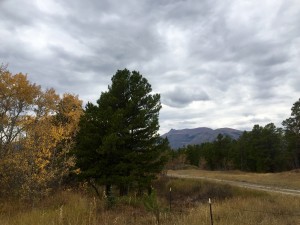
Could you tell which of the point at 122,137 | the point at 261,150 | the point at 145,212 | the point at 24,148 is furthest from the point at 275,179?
the point at 261,150

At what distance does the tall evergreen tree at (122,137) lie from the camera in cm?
2291

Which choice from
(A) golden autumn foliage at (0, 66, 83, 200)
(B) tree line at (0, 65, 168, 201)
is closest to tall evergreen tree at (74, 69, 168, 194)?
(B) tree line at (0, 65, 168, 201)

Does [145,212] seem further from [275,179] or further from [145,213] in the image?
[275,179]

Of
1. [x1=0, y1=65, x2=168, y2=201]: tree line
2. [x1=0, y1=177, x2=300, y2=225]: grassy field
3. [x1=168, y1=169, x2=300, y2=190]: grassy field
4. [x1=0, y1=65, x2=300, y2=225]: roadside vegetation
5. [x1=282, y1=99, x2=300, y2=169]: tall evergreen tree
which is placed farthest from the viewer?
[x1=282, y1=99, x2=300, y2=169]: tall evergreen tree

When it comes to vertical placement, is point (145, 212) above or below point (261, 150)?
below

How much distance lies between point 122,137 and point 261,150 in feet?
179

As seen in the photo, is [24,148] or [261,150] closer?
[24,148]

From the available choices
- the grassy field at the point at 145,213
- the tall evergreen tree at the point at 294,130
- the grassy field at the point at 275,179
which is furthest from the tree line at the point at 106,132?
the tall evergreen tree at the point at 294,130

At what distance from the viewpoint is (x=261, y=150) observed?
7050 centimetres

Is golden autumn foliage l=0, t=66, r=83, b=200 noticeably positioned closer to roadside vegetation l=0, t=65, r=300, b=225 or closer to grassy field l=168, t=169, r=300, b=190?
roadside vegetation l=0, t=65, r=300, b=225

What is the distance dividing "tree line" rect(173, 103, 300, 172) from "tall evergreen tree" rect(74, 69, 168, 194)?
4645 cm

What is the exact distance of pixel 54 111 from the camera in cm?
2883

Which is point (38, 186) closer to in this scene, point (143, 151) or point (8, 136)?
point (8, 136)

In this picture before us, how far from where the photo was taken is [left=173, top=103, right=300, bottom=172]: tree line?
64.2 m
